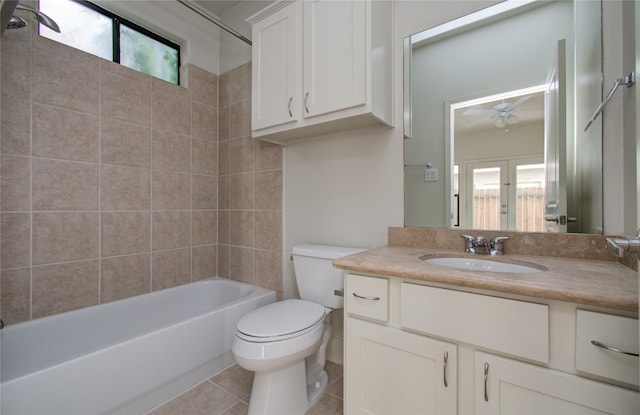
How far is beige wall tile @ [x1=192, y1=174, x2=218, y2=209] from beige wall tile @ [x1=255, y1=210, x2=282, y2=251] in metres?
0.53

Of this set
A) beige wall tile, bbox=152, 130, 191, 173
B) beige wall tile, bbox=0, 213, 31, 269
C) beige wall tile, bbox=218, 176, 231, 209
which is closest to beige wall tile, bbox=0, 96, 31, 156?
beige wall tile, bbox=0, 213, 31, 269

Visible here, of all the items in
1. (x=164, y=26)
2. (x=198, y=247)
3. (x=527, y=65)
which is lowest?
(x=198, y=247)

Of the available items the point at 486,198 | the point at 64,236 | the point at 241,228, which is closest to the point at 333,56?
the point at 486,198

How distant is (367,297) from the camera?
1.04m

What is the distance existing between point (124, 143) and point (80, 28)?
2.42 ft

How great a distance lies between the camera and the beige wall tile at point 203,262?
227 cm

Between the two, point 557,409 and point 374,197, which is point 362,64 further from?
point 557,409

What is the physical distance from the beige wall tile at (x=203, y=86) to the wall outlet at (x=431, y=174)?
1.95 meters

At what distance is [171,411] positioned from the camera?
→ 136cm

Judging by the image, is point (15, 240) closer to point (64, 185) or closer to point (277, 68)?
point (64, 185)

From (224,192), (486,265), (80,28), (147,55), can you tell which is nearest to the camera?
(486,265)

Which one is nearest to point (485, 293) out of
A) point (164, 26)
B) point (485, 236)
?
point (485, 236)

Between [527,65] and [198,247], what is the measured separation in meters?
2.47

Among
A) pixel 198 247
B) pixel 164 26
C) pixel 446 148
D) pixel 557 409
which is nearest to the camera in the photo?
pixel 557 409
